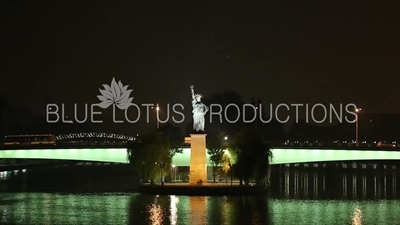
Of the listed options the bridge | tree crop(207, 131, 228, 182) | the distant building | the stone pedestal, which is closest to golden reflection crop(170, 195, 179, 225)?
the stone pedestal

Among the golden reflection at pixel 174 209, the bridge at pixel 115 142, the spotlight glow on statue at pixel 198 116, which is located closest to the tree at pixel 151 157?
the bridge at pixel 115 142

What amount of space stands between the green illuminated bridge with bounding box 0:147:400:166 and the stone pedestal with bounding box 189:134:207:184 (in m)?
7.02

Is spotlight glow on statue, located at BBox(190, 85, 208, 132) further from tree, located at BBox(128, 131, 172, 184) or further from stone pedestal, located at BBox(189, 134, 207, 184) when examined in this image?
tree, located at BBox(128, 131, 172, 184)

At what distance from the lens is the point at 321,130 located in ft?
397

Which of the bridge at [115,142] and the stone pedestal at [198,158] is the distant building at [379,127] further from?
the stone pedestal at [198,158]

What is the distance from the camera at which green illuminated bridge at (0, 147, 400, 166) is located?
60969mm

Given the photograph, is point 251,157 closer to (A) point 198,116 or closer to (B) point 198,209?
(A) point 198,116

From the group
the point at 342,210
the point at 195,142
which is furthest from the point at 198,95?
the point at 342,210

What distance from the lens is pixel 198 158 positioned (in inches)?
2126

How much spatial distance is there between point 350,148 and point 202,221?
25830 mm

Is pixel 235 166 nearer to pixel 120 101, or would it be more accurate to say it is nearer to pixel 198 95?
pixel 198 95

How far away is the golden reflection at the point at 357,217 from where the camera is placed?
37.6 meters

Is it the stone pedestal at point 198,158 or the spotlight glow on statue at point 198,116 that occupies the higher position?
the spotlight glow on statue at point 198,116

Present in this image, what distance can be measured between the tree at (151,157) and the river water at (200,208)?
10.4 feet
